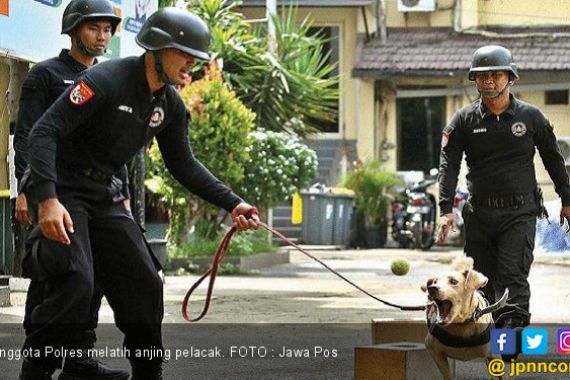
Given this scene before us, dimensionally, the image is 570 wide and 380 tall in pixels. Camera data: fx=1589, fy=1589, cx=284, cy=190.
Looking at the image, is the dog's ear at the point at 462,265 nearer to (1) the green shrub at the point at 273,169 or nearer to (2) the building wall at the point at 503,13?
(1) the green shrub at the point at 273,169

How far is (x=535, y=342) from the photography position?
9289 millimetres

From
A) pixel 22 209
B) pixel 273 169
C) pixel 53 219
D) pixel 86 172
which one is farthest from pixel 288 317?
pixel 273 169

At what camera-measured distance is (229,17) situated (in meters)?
24.4

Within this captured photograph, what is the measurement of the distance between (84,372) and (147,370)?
103 cm

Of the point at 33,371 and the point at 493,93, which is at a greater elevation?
the point at 493,93

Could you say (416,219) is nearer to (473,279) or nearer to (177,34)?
(473,279)

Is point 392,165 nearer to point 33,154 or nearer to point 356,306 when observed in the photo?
point 356,306

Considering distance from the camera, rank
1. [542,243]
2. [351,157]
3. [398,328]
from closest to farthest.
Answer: [398,328]
[542,243]
[351,157]

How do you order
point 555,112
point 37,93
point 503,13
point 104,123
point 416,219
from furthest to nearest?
point 503,13 → point 555,112 → point 416,219 → point 37,93 → point 104,123

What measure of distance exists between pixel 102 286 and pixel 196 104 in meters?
11.4

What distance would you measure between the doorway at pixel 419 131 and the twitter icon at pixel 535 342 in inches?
816

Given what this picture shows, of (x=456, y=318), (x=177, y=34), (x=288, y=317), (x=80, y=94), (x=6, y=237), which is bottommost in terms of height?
(x=288, y=317)

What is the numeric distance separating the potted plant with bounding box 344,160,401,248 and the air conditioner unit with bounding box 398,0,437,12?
13.8 feet

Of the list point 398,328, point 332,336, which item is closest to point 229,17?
point 332,336
